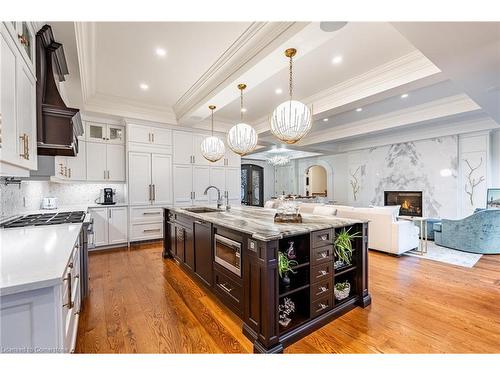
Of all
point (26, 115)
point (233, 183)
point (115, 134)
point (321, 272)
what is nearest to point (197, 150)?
point (233, 183)

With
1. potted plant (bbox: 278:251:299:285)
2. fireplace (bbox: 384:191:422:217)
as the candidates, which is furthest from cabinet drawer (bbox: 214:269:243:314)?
fireplace (bbox: 384:191:422:217)

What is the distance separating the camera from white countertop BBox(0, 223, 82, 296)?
935mm

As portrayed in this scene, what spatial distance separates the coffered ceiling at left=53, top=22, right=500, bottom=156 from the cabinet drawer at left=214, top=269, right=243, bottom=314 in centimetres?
239

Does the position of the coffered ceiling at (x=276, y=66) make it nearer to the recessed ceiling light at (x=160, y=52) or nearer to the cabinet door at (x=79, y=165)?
the recessed ceiling light at (x=160, y=52)

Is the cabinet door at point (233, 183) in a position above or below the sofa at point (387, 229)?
above

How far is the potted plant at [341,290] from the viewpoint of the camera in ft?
7.43

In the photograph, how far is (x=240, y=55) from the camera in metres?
2.87

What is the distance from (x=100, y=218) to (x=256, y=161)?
7.79 metres

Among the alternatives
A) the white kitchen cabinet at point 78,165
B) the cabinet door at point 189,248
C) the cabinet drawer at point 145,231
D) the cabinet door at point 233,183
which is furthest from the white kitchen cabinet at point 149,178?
the cabinet door at point 189,248

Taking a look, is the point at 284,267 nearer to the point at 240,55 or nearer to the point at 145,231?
the point at 240,55

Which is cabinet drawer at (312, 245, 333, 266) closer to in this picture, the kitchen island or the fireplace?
the kitchen island

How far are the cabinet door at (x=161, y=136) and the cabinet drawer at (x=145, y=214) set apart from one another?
1.48 meters

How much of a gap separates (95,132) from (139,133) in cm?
85
